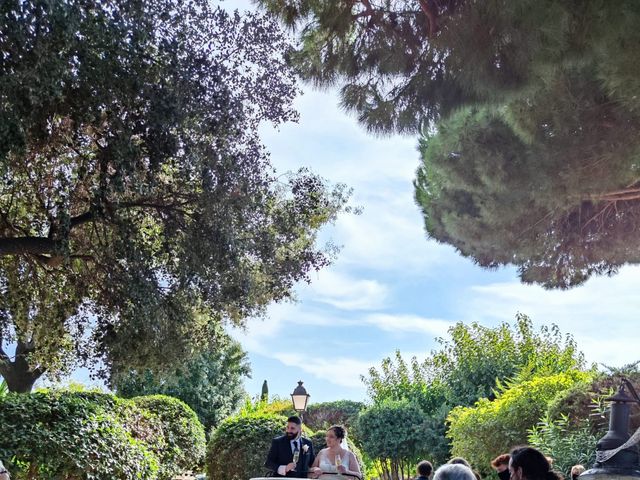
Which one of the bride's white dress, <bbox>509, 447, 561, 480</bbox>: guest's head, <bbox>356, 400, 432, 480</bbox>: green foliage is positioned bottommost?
<bbox>509, 447, 561, 480</bbox>: guest's head

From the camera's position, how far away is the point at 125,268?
11641 mm

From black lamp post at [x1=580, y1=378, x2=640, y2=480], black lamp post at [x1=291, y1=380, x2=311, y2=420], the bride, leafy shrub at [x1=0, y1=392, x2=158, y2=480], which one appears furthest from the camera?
black lamp post at [x1=291, y1=380, x2=311, y2=420]

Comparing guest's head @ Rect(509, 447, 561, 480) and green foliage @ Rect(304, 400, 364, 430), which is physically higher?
green foliage @ Rect(304, 400, 364, 430)

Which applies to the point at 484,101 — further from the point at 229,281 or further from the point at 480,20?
the point at 229,281

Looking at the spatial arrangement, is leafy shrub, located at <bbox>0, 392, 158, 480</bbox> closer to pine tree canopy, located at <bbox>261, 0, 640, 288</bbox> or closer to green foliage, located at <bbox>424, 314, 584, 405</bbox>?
pine tree canopy, located at <bbox>261, 0, 640, 288</bbox>

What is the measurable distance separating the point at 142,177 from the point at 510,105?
5560mm

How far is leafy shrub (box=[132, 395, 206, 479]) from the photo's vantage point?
16.2 meters

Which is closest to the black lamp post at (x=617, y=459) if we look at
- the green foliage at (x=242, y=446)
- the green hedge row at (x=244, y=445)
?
the green hedge row at (x=244, y=445)

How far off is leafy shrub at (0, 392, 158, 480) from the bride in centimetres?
438

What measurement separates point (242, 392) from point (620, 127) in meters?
22.1

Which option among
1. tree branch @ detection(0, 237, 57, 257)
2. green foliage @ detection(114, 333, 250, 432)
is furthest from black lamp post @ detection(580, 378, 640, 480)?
green foliage @ detection(114, 333, 250, 432)

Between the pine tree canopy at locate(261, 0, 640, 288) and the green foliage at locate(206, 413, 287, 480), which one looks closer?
the pine tree canopy at locate(261, 0, 640, 288)

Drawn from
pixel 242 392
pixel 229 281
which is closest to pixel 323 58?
pixel 229 281

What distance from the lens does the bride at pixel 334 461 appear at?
8.29 metres
